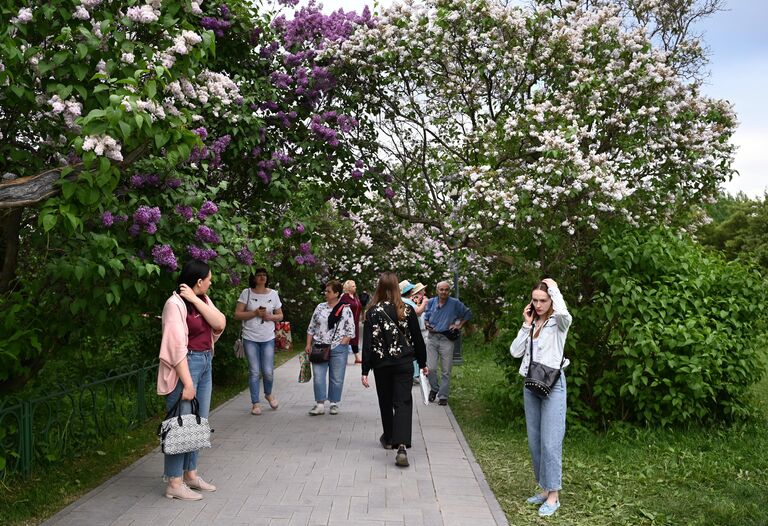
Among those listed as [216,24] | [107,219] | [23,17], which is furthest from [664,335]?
[23,17]

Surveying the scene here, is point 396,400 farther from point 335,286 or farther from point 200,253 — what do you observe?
point 335,286

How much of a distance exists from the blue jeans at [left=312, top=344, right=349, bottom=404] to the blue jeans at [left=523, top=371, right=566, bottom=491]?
4.22m

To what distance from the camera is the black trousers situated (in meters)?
6.96

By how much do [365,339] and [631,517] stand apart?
307cm

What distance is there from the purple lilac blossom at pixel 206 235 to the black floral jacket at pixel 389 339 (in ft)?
5.76

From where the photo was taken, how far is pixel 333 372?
973 cm

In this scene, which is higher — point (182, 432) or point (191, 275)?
point (191, 275)

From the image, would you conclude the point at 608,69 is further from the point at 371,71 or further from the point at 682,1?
the point at 682,1

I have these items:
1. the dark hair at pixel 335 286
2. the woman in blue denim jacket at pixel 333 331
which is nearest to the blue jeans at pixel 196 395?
the woman in blue denim jacket at pixel 333 331

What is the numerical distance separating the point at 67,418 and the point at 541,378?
177 inches

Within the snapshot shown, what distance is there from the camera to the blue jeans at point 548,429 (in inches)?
215

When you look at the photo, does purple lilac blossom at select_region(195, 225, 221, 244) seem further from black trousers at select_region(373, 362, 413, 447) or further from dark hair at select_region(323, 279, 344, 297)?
dark hair at select_region(323, 279, 344, 297)

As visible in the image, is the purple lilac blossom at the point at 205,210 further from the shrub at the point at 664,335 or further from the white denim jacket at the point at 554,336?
the shrub at the point at 664,335

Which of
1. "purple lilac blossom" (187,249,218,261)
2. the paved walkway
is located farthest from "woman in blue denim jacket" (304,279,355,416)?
"purple lilac blossom" (187,249,218,261)
